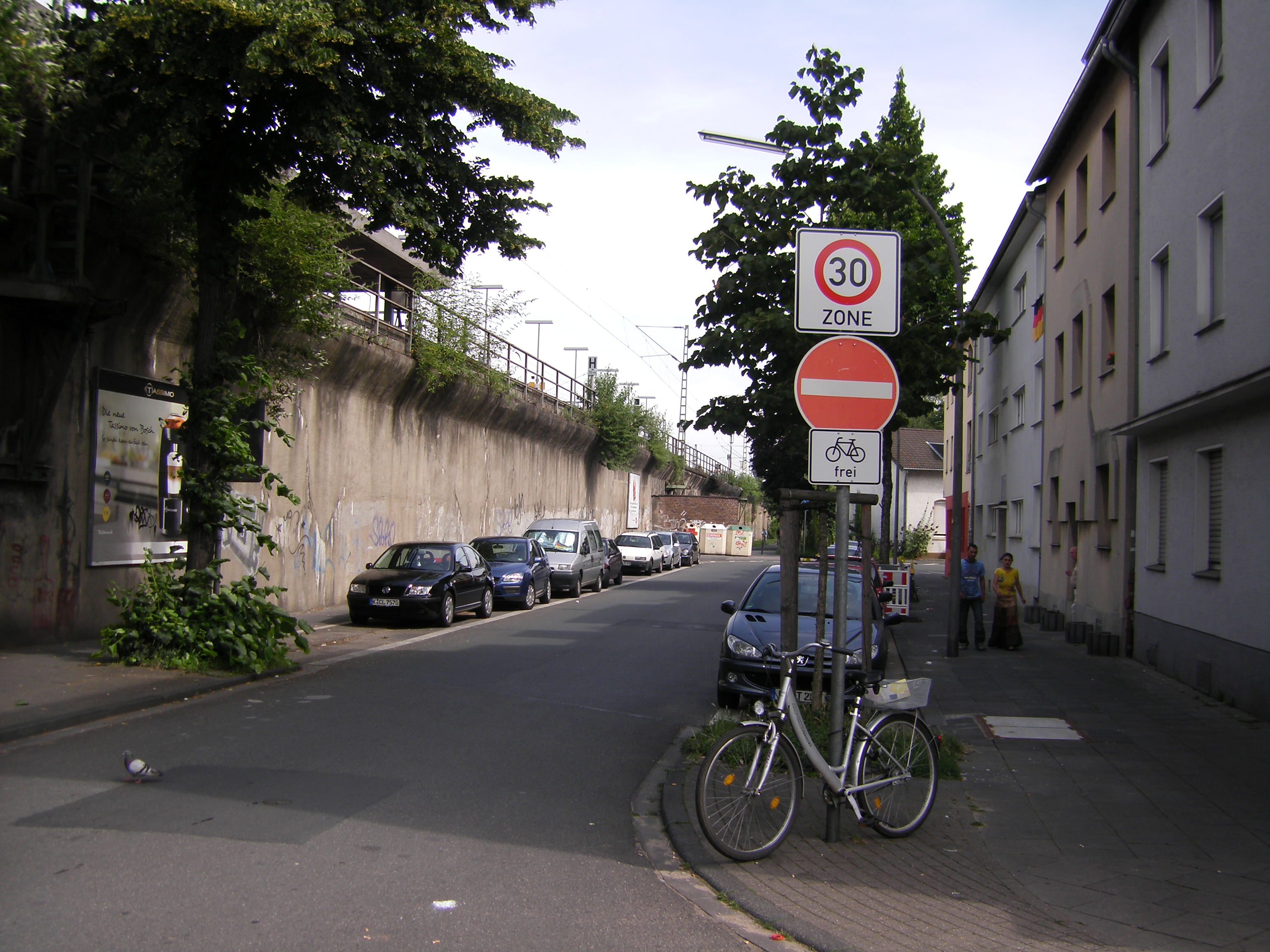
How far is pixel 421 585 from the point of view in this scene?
17.6 meters

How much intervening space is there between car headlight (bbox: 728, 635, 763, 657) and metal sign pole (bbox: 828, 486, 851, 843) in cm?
426

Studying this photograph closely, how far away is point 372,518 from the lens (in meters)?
22.3

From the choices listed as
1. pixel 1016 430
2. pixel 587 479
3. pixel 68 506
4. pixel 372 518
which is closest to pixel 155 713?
pixel 68 506

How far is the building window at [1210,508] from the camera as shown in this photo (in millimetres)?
11906

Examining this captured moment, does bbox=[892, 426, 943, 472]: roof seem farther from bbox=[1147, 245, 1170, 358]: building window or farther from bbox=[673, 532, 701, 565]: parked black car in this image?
bbox=[1147, 245, 1170, 358]: building window

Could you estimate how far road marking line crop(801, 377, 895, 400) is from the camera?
6184 millimetres

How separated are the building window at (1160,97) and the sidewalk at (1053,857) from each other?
842 cm

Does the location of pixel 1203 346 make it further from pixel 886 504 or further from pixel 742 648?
pixel 886 504

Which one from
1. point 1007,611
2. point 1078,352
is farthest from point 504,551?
point 1078,352

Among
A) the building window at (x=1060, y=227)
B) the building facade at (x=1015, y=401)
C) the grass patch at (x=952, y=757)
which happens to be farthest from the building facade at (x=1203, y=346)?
the building window at (x=1060, y=227)

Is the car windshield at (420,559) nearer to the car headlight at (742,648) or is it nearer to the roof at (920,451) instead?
the car headlight at (742,648)

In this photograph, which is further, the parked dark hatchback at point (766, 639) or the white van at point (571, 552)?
the white van at point (571, 552)

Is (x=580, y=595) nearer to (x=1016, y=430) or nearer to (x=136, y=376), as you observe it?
(x=1016, y=430)

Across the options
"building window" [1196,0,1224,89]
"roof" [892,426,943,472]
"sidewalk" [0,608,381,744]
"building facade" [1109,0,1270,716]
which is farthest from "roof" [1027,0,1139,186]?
"roof" [892,426,943,472]
